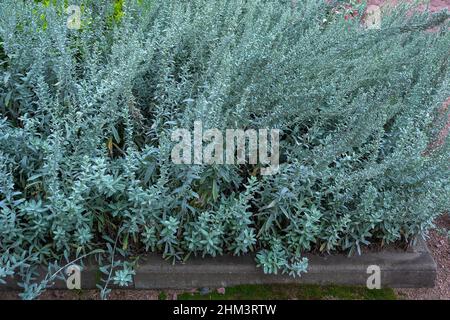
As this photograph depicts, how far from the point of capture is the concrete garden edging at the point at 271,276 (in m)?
2.94

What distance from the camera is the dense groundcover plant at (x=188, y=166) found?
9.19 feet

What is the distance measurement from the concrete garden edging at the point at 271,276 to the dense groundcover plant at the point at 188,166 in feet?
0.22

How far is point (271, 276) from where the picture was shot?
9.93 ft

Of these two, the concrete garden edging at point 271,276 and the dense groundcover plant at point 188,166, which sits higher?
the dense groundcover plant at point 188,166

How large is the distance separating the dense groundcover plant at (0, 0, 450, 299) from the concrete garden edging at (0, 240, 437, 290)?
7 cm

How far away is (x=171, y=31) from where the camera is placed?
3414 millimetres

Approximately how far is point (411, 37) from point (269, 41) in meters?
2.23

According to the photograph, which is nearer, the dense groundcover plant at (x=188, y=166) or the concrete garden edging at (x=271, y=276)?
the dense groundcover plant at (x=188, y=166)

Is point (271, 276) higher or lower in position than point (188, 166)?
lower

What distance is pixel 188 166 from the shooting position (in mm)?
2777

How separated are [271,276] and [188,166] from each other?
84 centimetres

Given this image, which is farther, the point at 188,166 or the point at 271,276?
the point at 271,276

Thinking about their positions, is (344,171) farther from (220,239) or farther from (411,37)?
(411,37)
